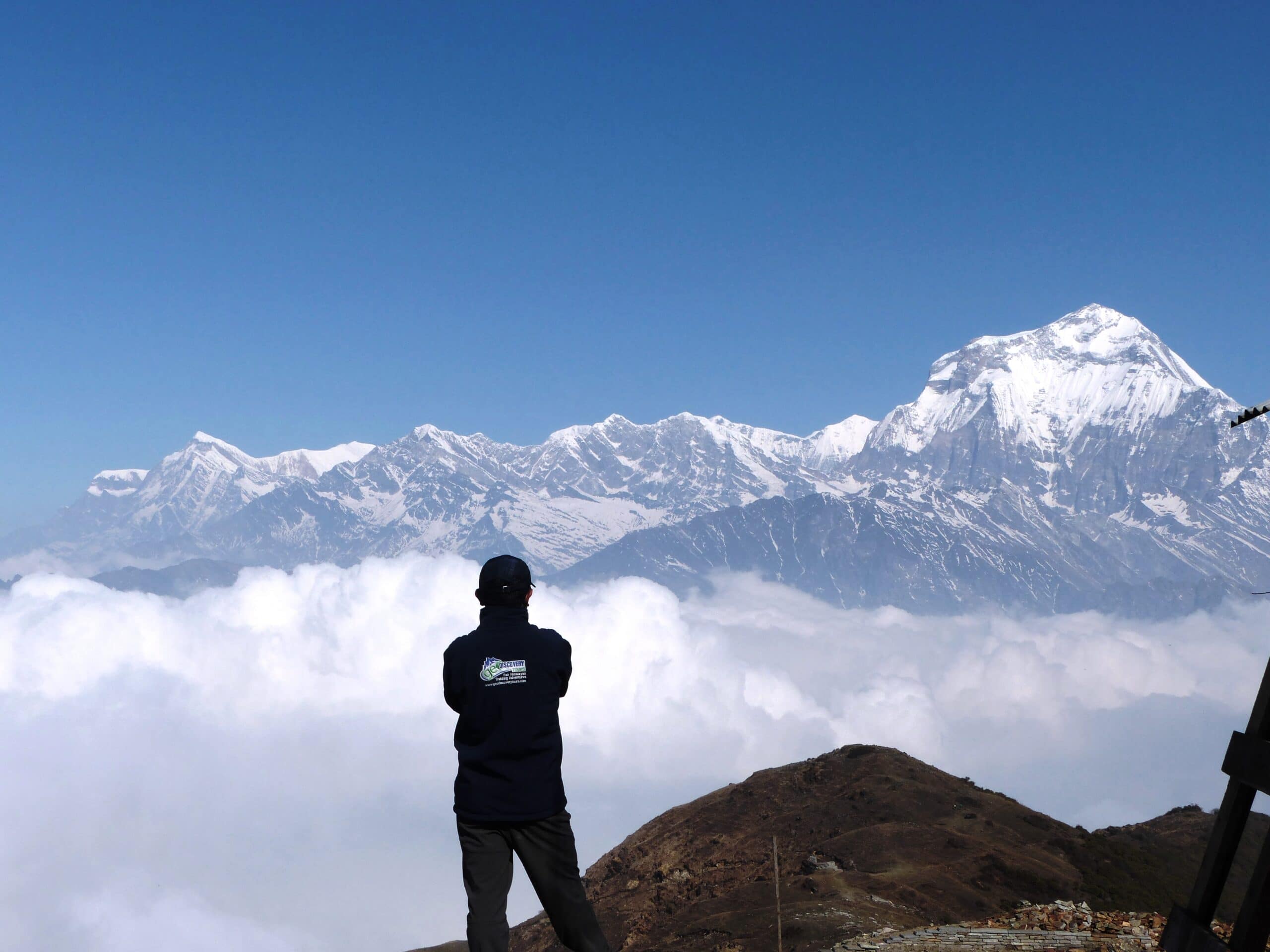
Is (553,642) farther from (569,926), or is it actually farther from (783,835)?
(783,835)

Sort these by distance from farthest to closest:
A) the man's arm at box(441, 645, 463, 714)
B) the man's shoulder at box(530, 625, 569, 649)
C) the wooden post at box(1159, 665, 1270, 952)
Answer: the man's shoulder at box(530, 625, 569, 649)
the man's arm at box(441, 645, 463, 714)
the wooden post at box(1159, 665, 1270, 952)

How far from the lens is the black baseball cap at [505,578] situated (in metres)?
6.08

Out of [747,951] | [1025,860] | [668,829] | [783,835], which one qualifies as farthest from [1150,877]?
[668,829]

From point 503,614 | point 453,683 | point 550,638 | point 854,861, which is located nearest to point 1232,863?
point 550,638

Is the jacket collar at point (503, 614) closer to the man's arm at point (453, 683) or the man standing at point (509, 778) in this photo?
the man standing at point (509, 778)

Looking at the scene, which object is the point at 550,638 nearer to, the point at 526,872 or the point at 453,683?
the point at 453,683

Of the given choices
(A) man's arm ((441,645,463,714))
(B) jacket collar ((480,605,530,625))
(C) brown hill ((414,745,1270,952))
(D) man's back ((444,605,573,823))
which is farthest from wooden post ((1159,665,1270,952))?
(C) brown hill ((414,745,1270,952))

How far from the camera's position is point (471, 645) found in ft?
19.4

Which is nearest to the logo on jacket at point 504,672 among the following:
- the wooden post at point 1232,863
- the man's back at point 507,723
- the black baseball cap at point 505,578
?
the man's back at point 507,723

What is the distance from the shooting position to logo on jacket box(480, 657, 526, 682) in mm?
5809

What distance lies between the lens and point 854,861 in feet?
116

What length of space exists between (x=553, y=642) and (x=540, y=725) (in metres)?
0.51

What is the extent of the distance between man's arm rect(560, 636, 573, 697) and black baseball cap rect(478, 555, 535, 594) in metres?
0.43

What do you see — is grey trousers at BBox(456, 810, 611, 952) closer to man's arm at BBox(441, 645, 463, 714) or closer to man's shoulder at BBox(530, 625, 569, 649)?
man's arm at BBox(441, 645, 463, 714)
